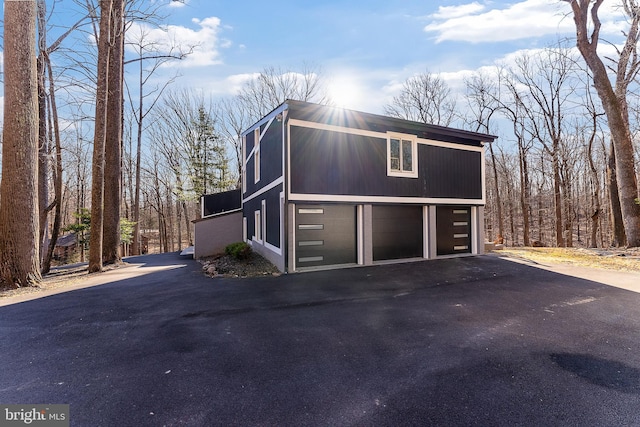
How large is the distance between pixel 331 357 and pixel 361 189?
6.57 m

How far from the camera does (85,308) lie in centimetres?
526

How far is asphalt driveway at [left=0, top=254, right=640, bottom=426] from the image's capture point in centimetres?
Result: 235

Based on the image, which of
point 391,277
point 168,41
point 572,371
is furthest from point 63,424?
point 168,41

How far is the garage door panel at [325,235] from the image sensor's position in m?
8.52

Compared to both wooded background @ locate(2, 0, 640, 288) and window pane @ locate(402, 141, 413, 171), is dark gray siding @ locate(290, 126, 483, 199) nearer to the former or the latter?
window pane @ locate(402, 141, 413, 171)

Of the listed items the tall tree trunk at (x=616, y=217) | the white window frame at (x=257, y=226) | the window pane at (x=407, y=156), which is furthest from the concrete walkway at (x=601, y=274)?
the white window frame at (x=257, y=226)

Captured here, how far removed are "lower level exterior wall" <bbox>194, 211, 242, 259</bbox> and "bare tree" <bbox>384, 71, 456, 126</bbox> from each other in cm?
1679

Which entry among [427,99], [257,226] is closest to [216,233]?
[257,226]

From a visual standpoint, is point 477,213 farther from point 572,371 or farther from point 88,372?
point 88,372

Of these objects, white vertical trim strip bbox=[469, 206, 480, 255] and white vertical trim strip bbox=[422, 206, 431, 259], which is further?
white vertical trim strip bbox=[469, 206, 480, 255]

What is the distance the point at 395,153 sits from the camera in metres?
10.0

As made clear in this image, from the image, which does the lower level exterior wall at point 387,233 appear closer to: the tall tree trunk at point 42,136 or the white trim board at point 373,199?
the white trim board at point 373,199

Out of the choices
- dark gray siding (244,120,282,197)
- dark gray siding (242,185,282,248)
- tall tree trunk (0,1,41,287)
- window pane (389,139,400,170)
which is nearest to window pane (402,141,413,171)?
window pane (389,139,400,170)

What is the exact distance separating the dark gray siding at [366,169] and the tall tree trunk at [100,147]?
686 centimetres
